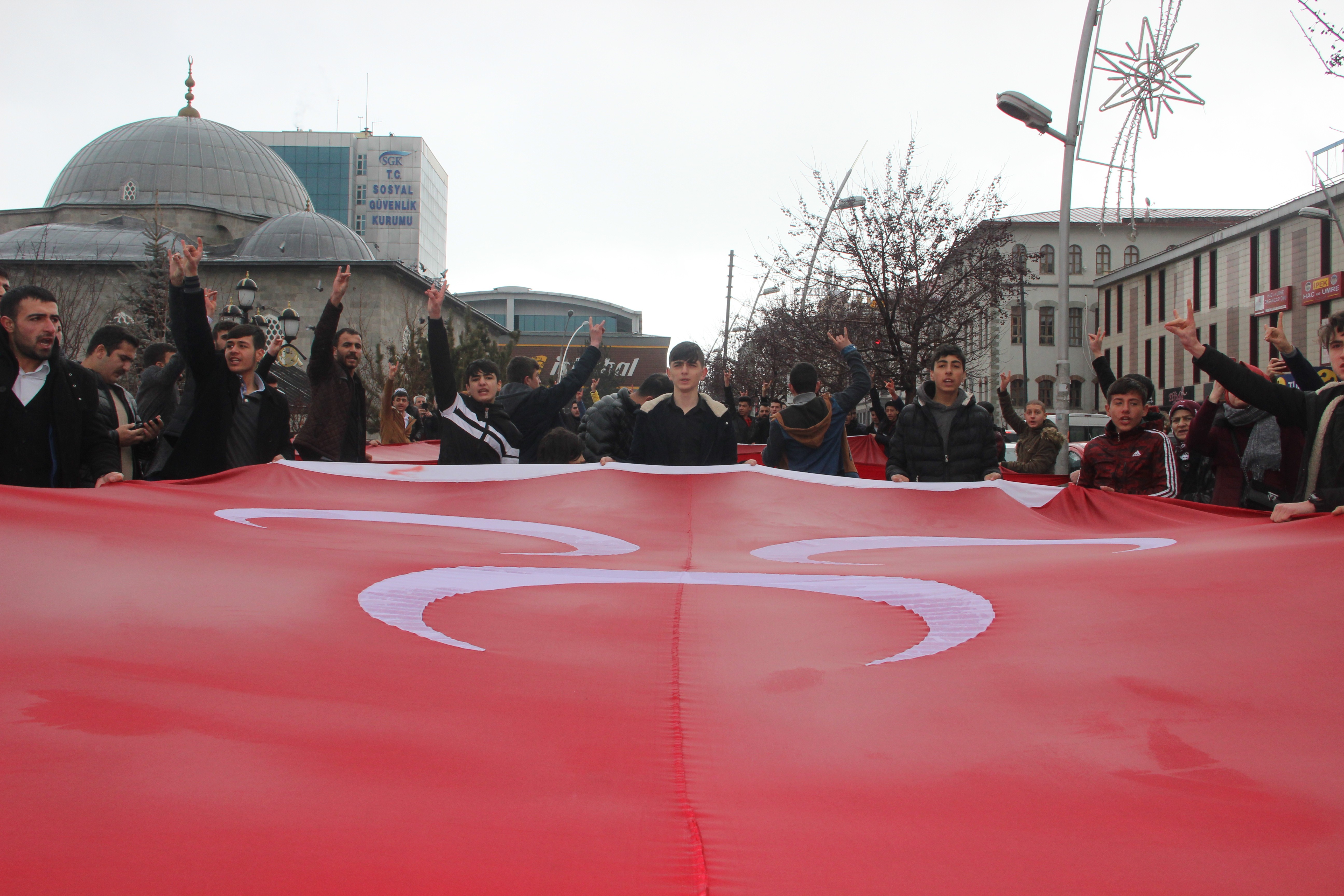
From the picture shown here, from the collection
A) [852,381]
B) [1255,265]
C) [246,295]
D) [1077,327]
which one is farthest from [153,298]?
[1077,327]

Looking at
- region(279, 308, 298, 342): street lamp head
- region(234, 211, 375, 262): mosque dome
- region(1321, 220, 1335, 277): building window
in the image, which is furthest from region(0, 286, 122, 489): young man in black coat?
region(1321, 220, 1335, 277): building window

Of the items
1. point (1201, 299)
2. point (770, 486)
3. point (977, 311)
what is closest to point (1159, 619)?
point (770, 486)

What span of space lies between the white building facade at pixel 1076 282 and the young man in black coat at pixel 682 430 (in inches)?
2158

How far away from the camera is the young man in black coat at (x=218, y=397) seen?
4.88 meters

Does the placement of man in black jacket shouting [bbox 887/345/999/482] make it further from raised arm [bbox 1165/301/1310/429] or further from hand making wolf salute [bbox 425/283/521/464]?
hand making wolf salute [bbox 425/283/521/464]

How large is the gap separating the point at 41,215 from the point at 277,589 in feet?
222

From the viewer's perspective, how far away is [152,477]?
5.39m

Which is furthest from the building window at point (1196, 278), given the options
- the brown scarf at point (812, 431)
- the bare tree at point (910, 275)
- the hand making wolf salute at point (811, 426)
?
the brown scarf at point (812, 431)

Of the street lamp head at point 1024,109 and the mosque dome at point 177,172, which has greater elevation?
the mosque dome at point 177,172

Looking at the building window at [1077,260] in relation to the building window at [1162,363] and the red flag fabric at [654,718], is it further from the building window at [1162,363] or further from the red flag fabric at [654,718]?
the red flag fabric at [654,718]

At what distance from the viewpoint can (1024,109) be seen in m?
14.2

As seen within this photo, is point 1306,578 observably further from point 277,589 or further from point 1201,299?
point 1201,299

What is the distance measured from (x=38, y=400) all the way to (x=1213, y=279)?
180ft

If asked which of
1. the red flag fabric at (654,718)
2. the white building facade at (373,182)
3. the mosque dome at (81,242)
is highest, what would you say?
the white building facade at (373,182)
